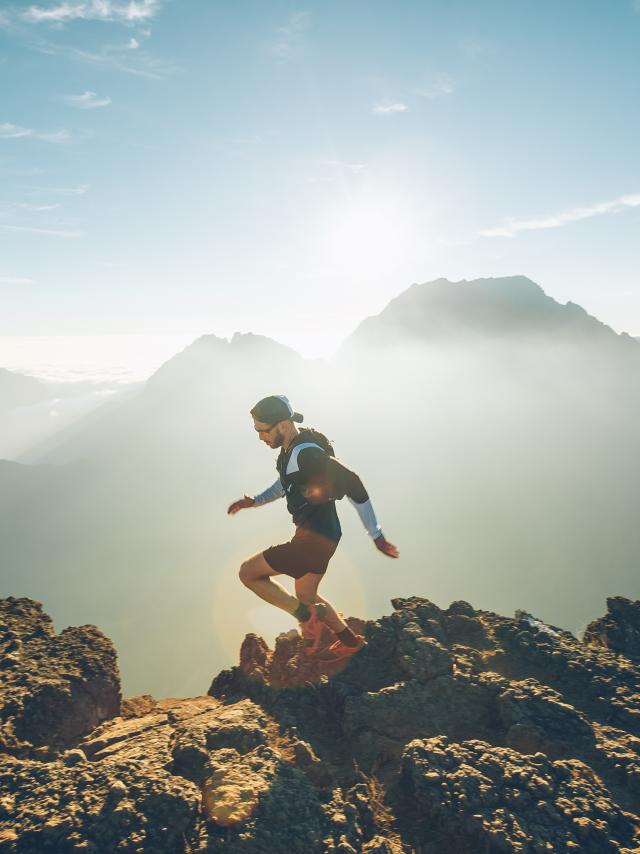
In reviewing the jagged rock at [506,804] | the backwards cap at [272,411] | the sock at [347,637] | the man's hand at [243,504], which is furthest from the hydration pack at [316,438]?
the jagged rock at [506,804]

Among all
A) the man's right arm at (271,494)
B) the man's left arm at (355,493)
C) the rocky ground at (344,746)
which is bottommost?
the rocky ground at (344,746)

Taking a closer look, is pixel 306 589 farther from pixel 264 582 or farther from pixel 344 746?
pixel 344 746

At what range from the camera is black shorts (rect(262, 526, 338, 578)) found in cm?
554

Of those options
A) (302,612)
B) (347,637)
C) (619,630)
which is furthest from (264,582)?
(619,630)

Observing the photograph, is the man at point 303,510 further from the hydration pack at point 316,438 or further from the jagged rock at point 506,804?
the jagged rock at point 506,804

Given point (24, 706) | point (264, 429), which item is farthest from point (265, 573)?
point (24, 706)

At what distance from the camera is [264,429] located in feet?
19.0

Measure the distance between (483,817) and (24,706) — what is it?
15.5ft

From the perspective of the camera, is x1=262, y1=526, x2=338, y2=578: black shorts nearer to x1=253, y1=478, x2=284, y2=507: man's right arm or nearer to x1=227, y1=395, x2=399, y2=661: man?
x1=227, y1=395, x2=399, y2=661: man

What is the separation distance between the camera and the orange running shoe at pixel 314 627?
6.04 metres

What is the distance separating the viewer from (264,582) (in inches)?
224

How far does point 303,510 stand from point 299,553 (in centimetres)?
52

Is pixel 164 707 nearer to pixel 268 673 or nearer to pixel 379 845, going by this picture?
pixel 268 673

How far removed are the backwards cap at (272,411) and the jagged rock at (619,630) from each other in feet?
19.6
